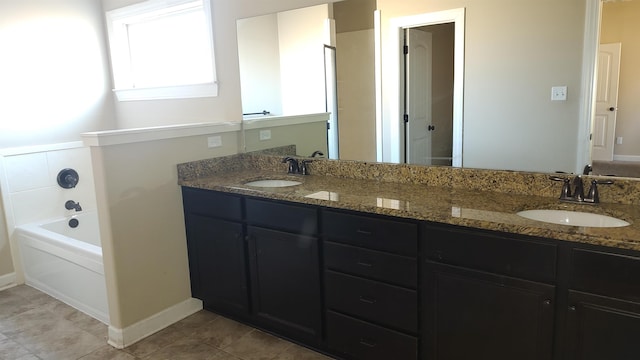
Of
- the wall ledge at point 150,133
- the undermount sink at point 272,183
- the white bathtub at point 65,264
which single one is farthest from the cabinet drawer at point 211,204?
the white bathtub at point 65,264

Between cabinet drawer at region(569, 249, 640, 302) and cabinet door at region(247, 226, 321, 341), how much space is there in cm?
118

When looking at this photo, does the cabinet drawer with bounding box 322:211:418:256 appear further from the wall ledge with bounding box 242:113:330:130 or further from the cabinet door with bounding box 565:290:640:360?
the wall ledge with bounding box 242:113:330:130

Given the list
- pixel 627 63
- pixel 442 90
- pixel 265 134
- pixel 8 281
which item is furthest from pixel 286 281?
pixel 8 281

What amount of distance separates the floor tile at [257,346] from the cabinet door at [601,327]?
1498 millimetres

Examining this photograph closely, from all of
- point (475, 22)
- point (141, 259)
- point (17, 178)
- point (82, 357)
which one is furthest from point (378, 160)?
point (17, 178)

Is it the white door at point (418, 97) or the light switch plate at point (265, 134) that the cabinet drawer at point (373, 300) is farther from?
the light switch plate at point (265, 134)

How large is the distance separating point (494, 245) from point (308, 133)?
5.25ft

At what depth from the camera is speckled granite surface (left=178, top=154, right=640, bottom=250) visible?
1.72 metres

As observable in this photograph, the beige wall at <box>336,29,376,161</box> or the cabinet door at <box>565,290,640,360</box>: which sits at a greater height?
the beige wall at <box>336,29,376,161</box>

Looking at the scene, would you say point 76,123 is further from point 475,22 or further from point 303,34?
point 475,22

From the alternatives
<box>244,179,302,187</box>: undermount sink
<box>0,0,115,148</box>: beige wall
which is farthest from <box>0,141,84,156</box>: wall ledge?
<box>244,179,302,187</box>: undermount sink

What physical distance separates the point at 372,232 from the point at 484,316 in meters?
0.59

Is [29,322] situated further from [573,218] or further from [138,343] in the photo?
[573,218]

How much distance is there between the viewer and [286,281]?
2.55m
